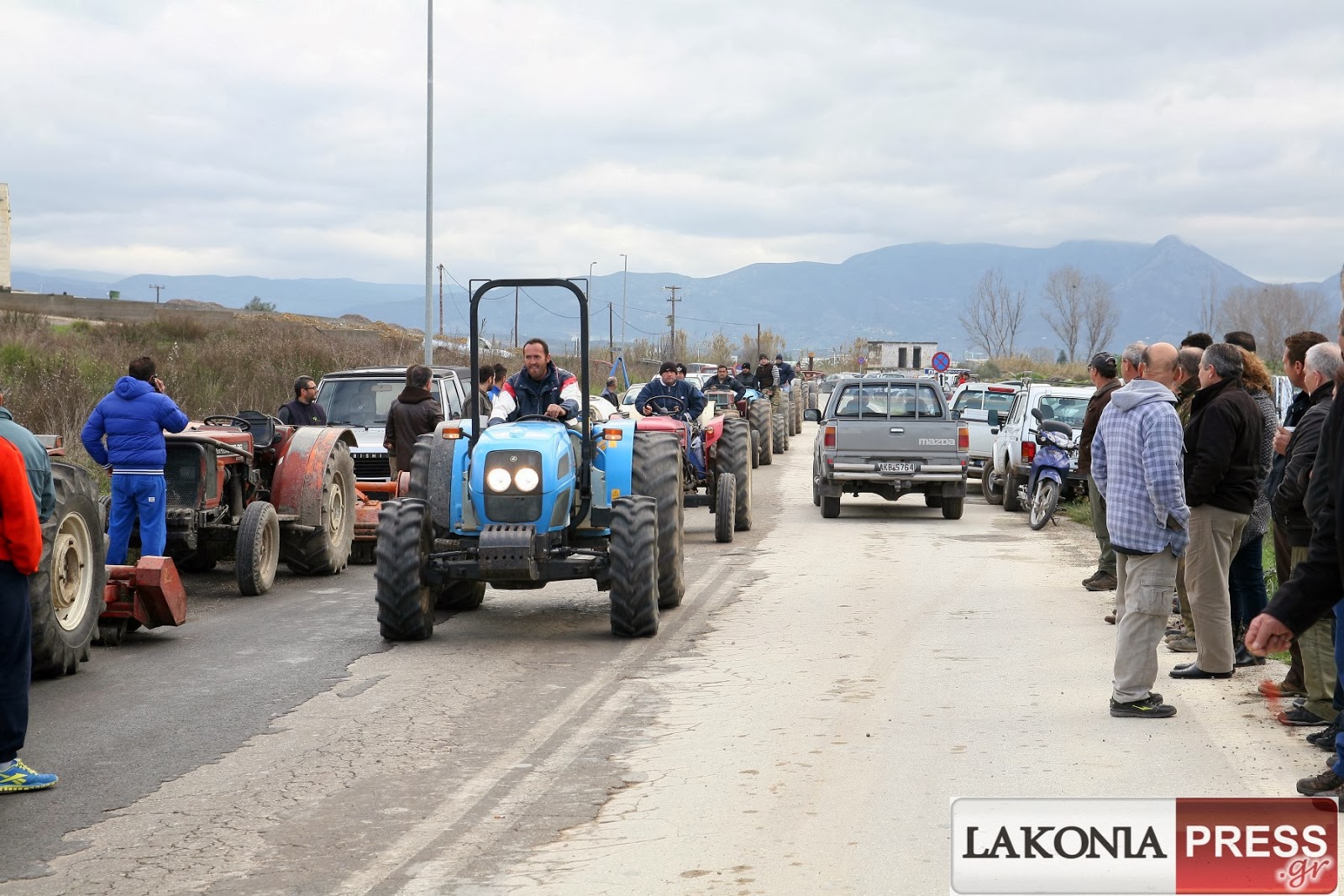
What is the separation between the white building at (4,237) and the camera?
75125mm

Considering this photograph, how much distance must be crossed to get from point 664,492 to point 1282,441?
475 centimetres

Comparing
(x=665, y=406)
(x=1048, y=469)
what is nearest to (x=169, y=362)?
(x=665, y=406)

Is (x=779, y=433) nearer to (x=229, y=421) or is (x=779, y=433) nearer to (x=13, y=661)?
(x=229, y=421)

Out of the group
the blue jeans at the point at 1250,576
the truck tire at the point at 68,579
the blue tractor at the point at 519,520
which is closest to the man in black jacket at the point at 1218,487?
the blue jeans at the point at 1250,576

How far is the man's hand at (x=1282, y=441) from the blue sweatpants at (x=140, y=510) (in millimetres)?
8159

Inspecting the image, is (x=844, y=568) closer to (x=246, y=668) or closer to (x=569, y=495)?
(x=569, y=495)

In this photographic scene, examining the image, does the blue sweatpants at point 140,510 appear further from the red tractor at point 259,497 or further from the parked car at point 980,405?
the parked car at point 980,405

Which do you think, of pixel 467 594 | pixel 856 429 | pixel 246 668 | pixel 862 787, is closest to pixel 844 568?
pixel 467 594

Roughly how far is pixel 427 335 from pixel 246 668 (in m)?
18.4

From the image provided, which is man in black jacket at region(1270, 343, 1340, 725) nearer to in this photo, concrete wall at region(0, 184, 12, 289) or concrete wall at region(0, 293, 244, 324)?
concrete wall at region(0, 293, 244, 324)

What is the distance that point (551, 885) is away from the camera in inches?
213

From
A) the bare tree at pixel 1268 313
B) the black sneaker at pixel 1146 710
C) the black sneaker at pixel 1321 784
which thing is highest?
the bare tree at pixel 1268 313

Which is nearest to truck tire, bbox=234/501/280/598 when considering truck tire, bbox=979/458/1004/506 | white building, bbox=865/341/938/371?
truck tire, bbox=979/458/1004/506

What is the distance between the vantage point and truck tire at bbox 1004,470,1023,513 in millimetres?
20859
